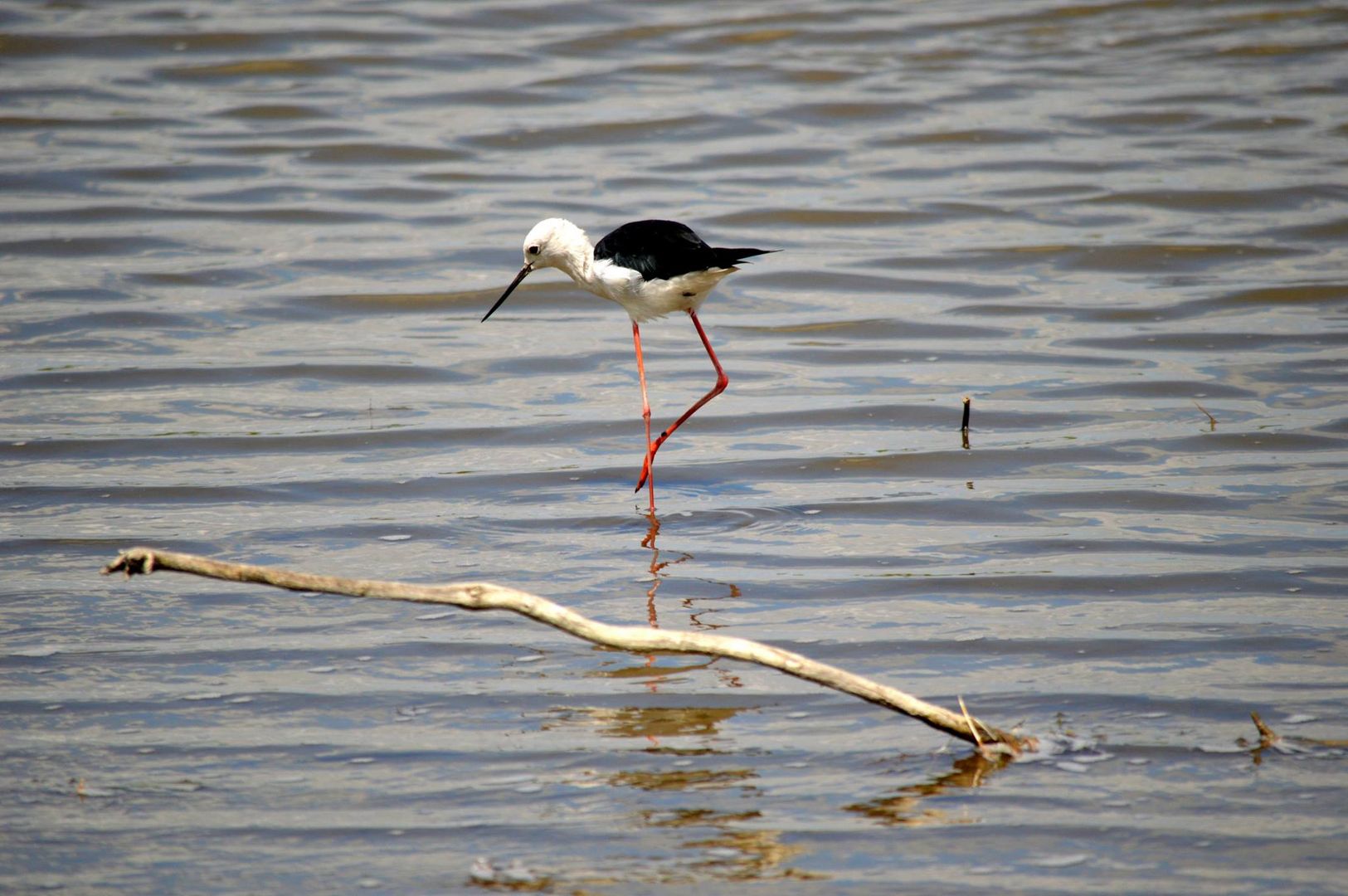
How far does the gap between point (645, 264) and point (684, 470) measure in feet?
3.07

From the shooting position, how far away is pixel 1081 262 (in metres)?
9.86

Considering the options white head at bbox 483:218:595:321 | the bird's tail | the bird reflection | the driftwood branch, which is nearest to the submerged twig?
the bird's tail

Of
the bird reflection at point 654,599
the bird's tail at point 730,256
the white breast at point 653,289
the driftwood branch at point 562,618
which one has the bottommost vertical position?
the bird reflection at point 654,599

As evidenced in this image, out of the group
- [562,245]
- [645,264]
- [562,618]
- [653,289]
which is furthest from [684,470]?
[562,618]

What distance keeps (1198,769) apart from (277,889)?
2.27 meters

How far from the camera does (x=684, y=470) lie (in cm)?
674

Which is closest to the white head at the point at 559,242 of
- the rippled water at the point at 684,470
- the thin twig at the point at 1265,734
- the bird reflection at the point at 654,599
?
the rippled water at the point at 684,470

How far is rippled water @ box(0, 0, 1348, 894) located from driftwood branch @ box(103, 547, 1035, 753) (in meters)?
0.32

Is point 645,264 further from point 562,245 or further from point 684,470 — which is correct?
point 684,470

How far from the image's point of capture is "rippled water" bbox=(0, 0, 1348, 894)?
3.71 meters

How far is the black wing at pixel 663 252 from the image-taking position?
20.6 feet

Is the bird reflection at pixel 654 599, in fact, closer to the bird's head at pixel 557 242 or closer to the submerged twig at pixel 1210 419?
the bird's head at pixel 557 242

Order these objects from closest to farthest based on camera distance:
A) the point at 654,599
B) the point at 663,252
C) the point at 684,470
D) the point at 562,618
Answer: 1. the point at 562,618
2. the point at 654,599
3. the point at 663,252
4. the point at 684,470

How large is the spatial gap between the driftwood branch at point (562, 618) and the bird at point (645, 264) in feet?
8.23
